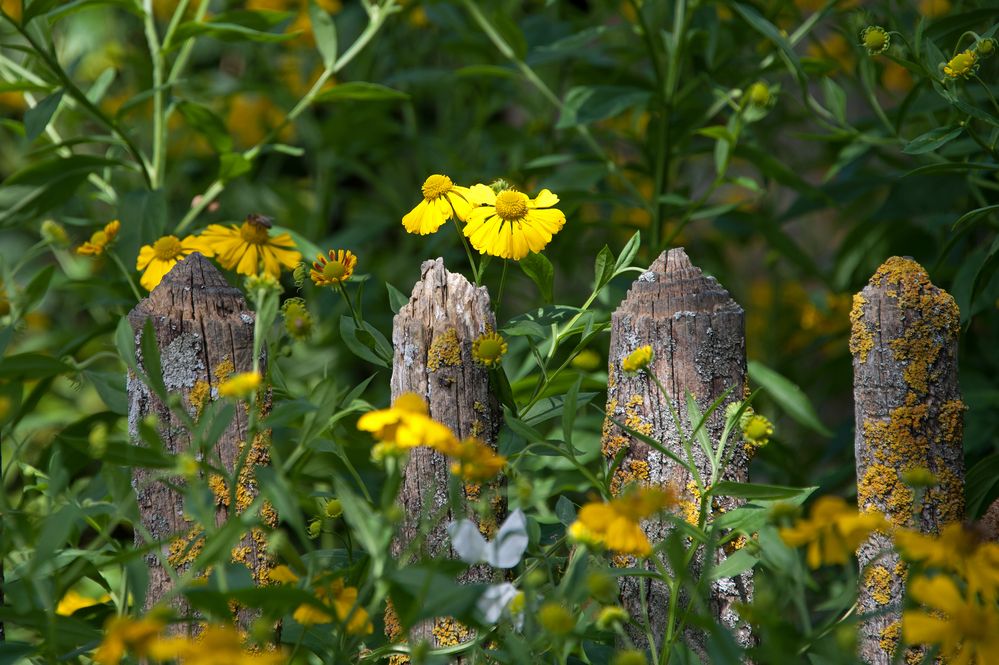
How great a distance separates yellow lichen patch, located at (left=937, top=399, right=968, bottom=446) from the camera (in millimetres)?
1219

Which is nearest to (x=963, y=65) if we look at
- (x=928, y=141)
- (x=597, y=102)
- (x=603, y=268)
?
(x=928, y=141)

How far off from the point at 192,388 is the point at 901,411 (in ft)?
2.74

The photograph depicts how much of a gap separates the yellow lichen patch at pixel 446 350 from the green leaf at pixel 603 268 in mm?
208

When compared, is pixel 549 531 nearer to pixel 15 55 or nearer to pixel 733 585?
pixel 733 585

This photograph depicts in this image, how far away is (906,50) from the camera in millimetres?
1443

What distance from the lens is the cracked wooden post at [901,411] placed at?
1.20 meters

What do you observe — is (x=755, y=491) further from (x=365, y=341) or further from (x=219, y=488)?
(x=219, y=488)

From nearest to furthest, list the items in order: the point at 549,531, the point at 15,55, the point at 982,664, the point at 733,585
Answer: the point at 982,664, the point at 733,585, the point at 549,531, the point at 15,55

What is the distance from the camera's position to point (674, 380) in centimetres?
123

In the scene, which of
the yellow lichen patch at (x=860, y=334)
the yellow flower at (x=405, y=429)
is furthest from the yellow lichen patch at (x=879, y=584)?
the yellow flower at (x=405, y=429)

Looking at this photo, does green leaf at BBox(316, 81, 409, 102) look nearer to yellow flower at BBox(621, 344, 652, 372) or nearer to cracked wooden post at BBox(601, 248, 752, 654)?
cracked wooden post at BBox(601, 248, 752, 654)

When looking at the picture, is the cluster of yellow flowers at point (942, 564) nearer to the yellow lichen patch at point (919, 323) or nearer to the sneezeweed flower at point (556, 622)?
the sneezeweed flower at point (556, 622)

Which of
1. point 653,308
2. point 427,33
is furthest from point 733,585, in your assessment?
point 427,33

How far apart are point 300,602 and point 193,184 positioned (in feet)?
7.03
